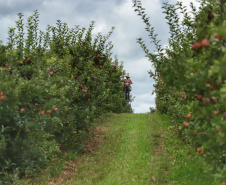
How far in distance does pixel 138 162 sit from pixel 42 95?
4.92 m

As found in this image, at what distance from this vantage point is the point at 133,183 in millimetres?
9125

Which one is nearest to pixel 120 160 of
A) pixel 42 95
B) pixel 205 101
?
pixel 42 95

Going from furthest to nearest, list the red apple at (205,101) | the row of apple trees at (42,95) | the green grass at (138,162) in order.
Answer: the green grass at (138,162), the row of apple trees at (42,95), the red apple at (205,101)

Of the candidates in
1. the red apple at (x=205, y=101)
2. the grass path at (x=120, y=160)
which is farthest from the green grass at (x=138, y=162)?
the red apple at (x=205, y=101)

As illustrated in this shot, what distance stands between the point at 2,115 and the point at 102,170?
14.5ft

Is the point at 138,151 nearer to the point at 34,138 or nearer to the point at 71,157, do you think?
the point at 71,157

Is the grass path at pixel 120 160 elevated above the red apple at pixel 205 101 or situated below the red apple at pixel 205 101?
below

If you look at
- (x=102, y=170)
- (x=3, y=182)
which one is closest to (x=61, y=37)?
(x=102, y=170)

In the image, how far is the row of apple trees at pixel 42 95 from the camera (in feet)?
24.7

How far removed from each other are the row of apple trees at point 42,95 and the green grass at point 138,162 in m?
1.17

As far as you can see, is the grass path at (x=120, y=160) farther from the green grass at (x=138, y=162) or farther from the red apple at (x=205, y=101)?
the red apple at (x=205, y=101)

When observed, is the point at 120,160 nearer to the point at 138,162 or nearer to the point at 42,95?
the point at 138,162

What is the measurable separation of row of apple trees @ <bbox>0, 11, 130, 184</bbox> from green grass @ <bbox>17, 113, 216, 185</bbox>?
1167 millimetres

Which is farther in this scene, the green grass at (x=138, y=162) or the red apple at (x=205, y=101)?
the green grass at (x=138, y=162)
